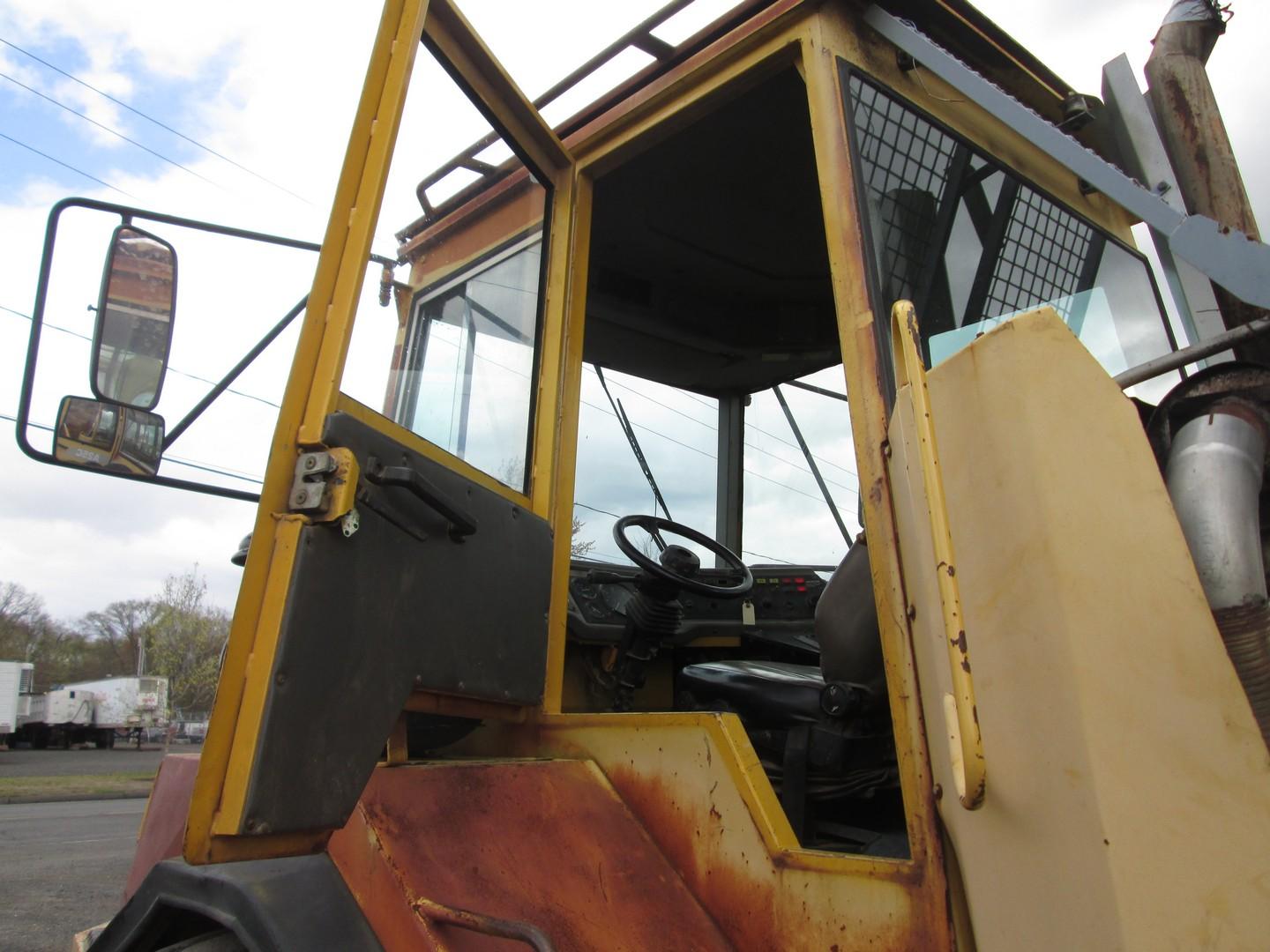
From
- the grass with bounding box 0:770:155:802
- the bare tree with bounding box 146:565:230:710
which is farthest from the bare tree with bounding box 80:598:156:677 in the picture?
the grass with bounding box 0:770:155:802

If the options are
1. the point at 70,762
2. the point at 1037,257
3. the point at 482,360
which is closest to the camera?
the point at 1037,257

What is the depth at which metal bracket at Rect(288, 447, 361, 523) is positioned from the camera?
1255 mm

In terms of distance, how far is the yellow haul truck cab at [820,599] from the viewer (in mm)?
928

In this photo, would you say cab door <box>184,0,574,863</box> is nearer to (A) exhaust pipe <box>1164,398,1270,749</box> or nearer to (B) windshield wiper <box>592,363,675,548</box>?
(A) exhaust pipe <box>1164,398,1270,749</box>

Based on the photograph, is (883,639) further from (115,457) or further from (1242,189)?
(115,457)

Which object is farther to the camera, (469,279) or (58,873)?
(58,873)

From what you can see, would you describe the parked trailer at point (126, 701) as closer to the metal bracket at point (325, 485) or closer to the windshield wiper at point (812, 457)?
the windshield wiper at point (812, 457)

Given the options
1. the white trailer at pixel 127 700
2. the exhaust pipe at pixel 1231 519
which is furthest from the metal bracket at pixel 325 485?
the white trailer at pixel 127 700

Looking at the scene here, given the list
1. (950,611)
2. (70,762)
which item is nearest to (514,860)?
(950,611)

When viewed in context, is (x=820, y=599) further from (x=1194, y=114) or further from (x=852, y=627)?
(x=1194, y=114)

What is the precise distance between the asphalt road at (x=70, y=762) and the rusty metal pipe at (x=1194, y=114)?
62.2 ft

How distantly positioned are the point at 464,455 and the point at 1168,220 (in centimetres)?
130

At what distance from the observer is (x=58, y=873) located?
253 inches

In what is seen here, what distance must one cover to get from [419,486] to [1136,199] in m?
1.18
